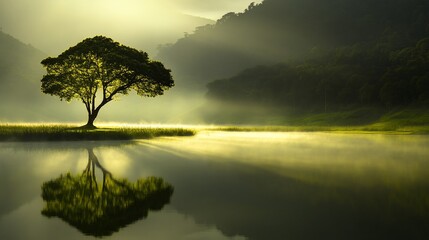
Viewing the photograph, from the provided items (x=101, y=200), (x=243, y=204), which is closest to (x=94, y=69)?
(x=101, y=200)

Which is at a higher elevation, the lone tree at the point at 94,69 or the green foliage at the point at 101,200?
the lone tree at the point at 94,69

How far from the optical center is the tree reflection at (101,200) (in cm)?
1250

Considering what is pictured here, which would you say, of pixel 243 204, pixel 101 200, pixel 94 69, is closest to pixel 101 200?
pixel 101 200

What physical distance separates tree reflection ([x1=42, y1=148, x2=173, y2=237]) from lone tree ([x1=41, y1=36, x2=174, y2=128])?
56082mm

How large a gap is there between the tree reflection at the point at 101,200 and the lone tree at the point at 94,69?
184 feet

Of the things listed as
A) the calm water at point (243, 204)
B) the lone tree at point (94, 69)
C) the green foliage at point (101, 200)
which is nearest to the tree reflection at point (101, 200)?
the green foliage at point (101, 200)

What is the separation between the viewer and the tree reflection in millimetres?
12500

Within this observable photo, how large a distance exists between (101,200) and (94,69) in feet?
213

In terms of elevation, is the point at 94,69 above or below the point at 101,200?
above

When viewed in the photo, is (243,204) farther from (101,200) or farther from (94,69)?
(94,69)

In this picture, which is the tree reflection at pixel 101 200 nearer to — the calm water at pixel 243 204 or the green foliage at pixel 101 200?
the green foliage at pixel 101 200

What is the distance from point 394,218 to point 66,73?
229ft

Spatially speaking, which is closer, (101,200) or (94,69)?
(101,200)

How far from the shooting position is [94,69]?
77.1m
